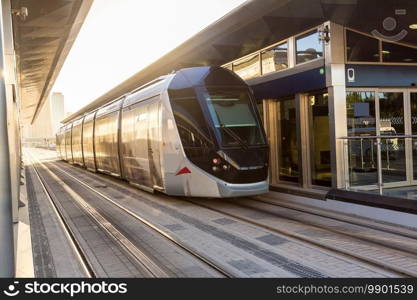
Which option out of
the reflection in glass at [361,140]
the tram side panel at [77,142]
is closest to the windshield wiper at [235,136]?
the reflection in glass at [361,140]

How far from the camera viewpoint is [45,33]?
19.7 m

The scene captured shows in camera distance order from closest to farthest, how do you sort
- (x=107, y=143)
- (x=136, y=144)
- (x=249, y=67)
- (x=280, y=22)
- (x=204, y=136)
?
1. (x=204, y=136)
2. (x=280, y=22)
3. (x=136, y=144)
4. (x=249, y=67)
5. (x=107, y=143)

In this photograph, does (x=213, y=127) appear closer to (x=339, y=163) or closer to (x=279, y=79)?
(x=339, y=163)

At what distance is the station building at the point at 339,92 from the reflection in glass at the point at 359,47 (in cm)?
2

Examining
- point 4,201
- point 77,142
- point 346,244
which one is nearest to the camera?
point 4,201

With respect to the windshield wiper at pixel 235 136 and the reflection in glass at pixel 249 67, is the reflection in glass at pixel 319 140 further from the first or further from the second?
the reflection in glass at pixel 249 67

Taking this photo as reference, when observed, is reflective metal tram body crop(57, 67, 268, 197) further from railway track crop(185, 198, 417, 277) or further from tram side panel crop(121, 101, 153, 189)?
railway track crop(185, 198, 417, 277)

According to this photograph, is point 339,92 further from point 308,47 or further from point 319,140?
point 308,47

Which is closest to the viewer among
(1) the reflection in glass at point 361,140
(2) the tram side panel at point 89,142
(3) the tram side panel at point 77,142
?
(1) the reflection in glass at point 361,140

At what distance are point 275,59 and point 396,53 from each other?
11.0ft

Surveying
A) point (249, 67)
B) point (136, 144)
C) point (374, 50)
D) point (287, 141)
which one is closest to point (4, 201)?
point (136, 144)

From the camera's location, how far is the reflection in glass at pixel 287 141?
1281cm

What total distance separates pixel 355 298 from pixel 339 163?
6061 mm

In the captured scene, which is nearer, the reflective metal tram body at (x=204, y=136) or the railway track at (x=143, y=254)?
the railway track at (x=143, y=254)
